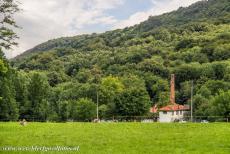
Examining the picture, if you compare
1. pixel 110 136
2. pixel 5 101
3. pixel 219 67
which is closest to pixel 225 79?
pixel 219 67

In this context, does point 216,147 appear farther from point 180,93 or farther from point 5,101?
point 180,93

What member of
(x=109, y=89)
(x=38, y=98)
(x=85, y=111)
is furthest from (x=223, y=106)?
(x=109, y=89)

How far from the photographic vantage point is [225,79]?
169 m

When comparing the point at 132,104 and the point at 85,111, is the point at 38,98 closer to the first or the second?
the point at 85,111

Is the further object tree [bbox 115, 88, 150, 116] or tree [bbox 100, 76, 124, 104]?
tree [bbox 100, 76, 124, 104]

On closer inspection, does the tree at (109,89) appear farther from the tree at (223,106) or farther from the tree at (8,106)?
the tree at (223,106)

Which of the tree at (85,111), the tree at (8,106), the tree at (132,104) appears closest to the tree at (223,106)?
the tree at (132,104)

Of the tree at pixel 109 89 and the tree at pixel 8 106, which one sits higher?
Answer: the tree at pixel 109 89

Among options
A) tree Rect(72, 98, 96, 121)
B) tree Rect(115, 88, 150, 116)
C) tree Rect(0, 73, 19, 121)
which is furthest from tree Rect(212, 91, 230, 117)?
tree Rect(0, 73, 19, 121)

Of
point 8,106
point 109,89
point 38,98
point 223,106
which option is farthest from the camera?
point 109,89

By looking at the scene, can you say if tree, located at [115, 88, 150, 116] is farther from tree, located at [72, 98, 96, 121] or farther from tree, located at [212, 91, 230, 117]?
tree, located at [212, 91, 230, 117]

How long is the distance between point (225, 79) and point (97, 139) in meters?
138

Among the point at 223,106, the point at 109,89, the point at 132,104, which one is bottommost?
the point at 223,106

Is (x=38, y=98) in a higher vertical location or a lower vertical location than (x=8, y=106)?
higher
